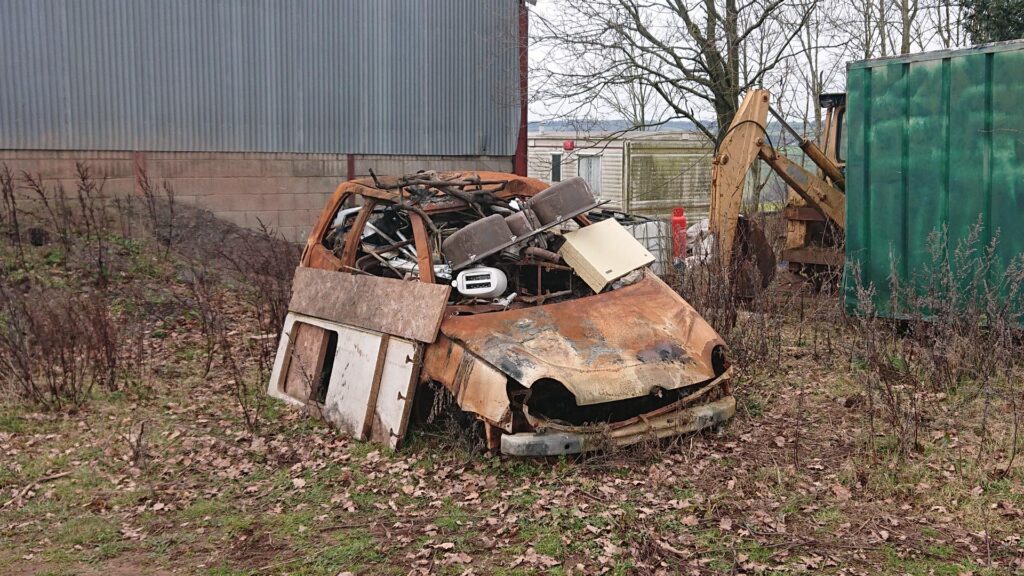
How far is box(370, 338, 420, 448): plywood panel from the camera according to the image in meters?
6.30

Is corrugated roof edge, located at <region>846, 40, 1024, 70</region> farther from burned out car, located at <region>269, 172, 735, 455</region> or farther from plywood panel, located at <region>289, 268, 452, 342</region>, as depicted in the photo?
plywood panel, located at <region>289, 268, 452, 342</region>

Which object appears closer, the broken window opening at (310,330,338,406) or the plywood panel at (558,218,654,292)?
the plywood panel at (558,218,654,292)

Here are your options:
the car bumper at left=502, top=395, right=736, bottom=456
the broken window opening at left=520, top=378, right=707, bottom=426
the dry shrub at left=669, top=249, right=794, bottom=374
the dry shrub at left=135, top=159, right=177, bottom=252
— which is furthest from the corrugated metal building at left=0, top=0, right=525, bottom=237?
the car bumper at left=502, top=395, right=736, bottom=456

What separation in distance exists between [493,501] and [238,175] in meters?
10.9

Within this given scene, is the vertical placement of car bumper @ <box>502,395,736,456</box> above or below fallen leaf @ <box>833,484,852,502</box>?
above

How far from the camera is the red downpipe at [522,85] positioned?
17.4 meters

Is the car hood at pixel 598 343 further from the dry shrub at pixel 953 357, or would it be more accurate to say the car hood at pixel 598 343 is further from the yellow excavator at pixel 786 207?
the yellow excavator at pixel 786 207

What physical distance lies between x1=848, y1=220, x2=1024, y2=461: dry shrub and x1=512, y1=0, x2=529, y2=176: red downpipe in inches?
403

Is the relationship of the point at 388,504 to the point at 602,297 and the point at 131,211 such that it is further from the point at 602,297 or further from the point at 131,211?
the point at 131,211

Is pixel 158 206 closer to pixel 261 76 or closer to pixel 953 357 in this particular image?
pixel 261 76

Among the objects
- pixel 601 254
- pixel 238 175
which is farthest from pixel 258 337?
pixel 238 175

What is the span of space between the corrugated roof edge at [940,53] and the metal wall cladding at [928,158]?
0.01 meters

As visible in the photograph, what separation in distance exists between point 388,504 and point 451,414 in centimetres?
103

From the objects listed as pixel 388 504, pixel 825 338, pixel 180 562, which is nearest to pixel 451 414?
pixel 388 504
